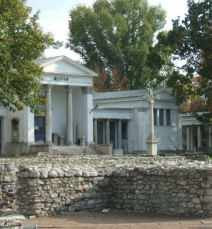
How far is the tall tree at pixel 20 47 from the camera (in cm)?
3428

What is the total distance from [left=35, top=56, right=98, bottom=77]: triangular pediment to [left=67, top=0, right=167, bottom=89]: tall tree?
75.3 feet

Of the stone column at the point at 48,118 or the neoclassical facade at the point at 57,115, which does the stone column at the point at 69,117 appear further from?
the stone column at the point at 48,118

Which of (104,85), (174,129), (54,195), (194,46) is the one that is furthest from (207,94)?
(54,195)

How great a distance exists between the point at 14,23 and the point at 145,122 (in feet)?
96.6

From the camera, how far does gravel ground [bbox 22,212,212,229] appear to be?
1568cm

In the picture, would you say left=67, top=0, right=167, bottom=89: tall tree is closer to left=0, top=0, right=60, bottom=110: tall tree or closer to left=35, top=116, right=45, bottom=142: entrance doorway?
left=35, top=116, right=45, bottom=142: entrance doorway

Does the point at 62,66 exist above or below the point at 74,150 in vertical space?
above

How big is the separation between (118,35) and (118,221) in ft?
213

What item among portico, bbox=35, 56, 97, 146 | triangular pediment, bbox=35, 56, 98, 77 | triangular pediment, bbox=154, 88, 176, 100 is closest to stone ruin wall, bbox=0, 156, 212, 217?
portico, bbox=35, 56, 97, 146

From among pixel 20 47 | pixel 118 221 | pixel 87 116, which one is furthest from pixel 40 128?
pixel 118 221

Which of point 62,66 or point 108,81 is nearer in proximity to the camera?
point 62,66

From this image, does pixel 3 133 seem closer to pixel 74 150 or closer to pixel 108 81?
pixel 74 150

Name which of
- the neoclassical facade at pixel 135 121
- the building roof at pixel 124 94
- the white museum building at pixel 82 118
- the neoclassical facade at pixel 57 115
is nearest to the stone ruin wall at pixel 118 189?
the white museum building at pixel 82 118

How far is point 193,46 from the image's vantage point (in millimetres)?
57938
